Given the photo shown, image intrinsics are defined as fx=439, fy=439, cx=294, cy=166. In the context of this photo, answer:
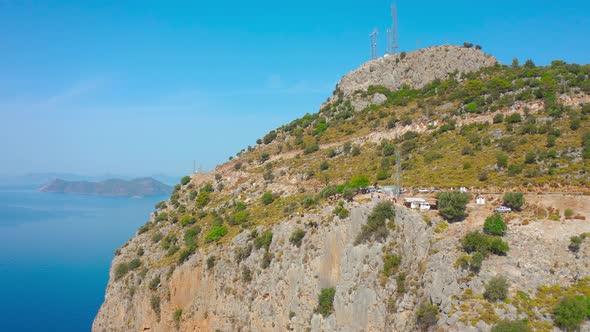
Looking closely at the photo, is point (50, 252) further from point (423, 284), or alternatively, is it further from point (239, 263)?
point (423, 284)

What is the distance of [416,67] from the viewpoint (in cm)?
8119

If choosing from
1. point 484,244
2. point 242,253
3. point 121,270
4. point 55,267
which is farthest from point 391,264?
point 55,267

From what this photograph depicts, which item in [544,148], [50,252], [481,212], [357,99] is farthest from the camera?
[50,252]

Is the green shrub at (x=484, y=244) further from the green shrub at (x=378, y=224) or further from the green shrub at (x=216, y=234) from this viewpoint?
the green shrub at (x=216, y=234)

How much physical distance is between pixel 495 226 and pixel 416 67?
5872cm

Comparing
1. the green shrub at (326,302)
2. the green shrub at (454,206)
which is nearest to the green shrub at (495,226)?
the green shrub at (454,206)

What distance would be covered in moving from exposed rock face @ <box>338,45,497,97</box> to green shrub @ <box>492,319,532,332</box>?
203 ft

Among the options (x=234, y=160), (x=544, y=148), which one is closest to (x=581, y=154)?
(x=544, y=148)

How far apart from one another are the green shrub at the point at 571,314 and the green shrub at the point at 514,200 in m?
10.2

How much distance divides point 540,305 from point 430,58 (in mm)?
64862

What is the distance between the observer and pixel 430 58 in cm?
8038

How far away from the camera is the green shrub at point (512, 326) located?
820 inches

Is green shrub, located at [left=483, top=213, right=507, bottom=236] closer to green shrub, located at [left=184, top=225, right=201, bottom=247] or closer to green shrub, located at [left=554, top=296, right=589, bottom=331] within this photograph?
green shrub, located at [left=554, top=296, right=589, bottom=331]

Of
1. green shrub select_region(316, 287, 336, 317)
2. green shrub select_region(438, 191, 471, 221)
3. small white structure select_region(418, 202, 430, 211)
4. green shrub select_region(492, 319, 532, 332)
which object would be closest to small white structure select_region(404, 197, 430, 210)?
small white structure select_region(418, 202, 430, 211)
